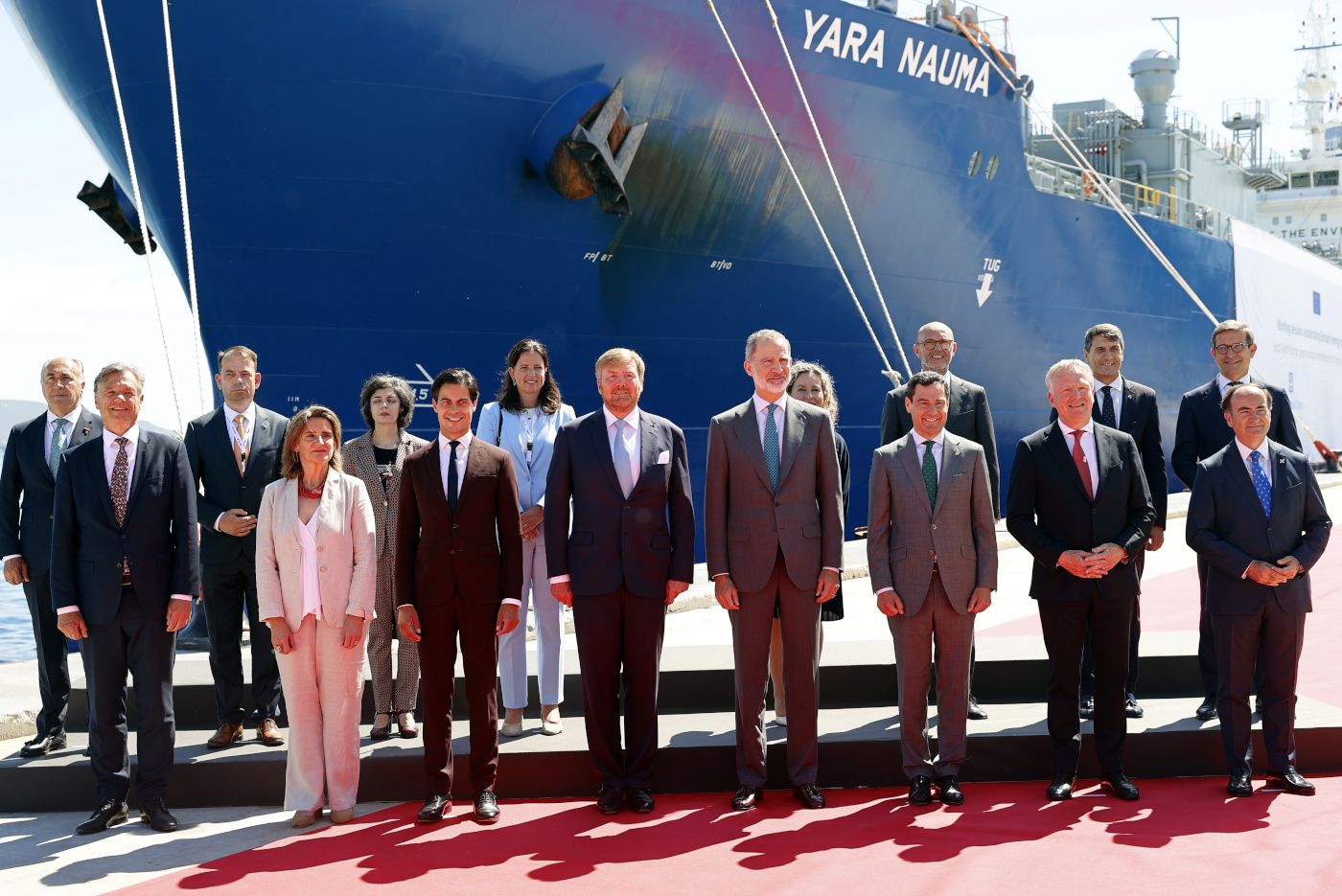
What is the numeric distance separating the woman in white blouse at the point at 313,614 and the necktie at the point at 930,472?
5.58 ft

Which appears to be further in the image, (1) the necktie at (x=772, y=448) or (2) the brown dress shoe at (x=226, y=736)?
(2) the brown dress shoe at (x=226, y=736)

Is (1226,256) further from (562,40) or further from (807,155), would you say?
(562,40)

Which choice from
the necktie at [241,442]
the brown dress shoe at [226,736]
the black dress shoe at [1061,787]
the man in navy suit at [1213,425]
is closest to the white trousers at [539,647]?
the brown dress shoe at [226,736]

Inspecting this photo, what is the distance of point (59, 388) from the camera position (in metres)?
4.09

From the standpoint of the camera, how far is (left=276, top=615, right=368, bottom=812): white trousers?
11.5ft

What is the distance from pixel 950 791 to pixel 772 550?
2.91 feet

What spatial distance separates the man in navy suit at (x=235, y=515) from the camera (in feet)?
13.2

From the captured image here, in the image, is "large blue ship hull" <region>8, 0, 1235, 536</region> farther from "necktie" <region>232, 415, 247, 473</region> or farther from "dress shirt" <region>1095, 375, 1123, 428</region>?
"dress shirt" <region>1095, 375, 1123, 428</region>

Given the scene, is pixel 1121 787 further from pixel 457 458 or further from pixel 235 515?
pixel 235 515

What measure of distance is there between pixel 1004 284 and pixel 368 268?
692 centimetres

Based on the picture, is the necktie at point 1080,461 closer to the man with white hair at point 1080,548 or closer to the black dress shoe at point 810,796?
the man with white hair at point 1080,548

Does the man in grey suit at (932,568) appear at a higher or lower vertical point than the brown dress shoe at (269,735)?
higher

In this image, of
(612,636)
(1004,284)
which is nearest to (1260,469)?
(612,636)

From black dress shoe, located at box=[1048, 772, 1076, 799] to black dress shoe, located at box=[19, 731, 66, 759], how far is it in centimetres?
320
